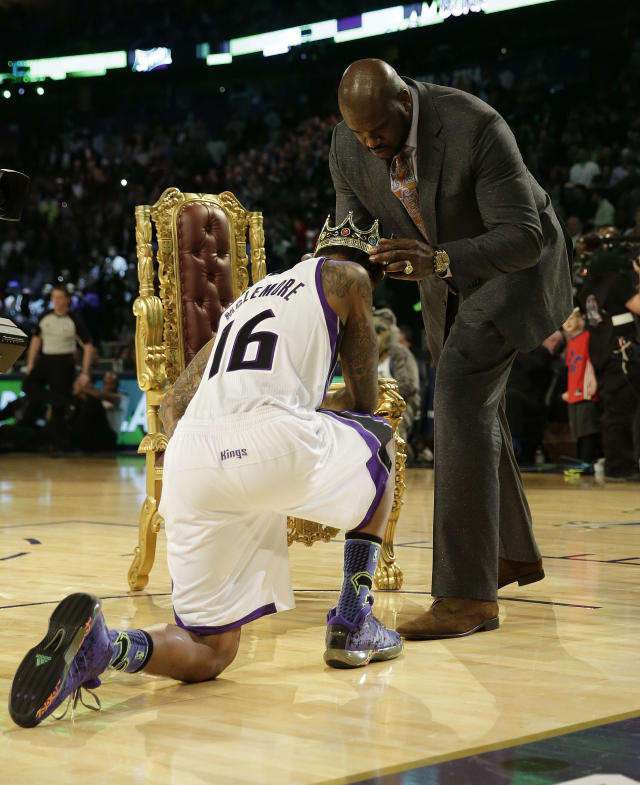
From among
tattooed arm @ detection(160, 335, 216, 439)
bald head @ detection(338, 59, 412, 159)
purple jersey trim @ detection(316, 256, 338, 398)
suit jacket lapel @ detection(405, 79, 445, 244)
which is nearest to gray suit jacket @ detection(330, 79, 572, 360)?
suit jacket lapel @ detection(405, 79, 445, 244)

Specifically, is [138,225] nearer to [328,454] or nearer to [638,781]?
[328,454]

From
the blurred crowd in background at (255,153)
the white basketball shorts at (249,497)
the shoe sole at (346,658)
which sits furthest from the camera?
the blurred crowd in background at (255,153)

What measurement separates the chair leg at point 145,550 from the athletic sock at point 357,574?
1524 mm

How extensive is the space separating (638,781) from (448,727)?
1.60 feet

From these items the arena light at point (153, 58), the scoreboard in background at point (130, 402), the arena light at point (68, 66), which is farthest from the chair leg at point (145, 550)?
the arena light at point (68, 66)

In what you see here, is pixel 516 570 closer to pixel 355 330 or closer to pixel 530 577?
pixel 530 577

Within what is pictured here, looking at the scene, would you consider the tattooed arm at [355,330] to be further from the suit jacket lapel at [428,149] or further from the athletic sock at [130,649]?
the athletic sock at [130,649]

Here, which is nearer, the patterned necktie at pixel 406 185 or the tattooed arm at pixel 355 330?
the tattooed arm at pixel 355 330

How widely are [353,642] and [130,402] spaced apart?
1090 cm

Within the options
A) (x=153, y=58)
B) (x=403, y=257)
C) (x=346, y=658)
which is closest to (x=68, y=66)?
(x=153, y=58)

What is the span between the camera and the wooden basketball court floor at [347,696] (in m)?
2.04

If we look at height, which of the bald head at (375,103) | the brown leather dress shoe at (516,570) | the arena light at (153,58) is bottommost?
the brown leather dress shoe at (516,570)

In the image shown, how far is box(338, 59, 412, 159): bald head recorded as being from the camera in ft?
10.2

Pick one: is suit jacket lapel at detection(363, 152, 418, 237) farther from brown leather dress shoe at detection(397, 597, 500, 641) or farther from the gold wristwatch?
brown leather dress shoe at detection(397, 597, 500, 641)
